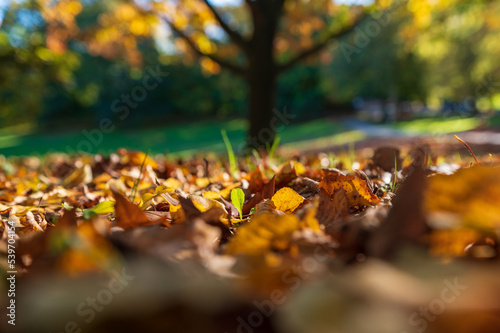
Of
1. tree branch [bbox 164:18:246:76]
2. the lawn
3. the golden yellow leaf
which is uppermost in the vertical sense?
tree branch [bbox 164:18:246:76]

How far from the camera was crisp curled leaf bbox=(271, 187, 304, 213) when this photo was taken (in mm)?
842

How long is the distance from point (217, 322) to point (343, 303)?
0.14 meters

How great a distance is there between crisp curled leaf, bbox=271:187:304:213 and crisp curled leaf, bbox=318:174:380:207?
7 cm

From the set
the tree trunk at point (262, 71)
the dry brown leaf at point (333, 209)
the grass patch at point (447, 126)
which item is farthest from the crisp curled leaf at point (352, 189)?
the grass patch at point (447, 126)

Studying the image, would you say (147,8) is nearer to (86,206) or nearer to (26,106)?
(86,206)

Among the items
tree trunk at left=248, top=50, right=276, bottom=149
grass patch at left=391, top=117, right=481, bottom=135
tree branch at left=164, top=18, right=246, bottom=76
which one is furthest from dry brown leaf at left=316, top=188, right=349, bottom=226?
grass patch at left=391, top=117, right=481, bottom=135

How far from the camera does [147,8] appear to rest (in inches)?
308

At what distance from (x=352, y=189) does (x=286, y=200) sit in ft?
0.47

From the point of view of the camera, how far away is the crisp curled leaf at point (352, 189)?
85 centimetres

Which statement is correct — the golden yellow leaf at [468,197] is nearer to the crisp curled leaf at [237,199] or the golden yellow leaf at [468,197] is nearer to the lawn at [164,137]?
the crisp curled leaf at [237,199]

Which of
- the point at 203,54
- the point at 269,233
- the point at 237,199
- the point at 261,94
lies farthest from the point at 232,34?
the point at 269,233

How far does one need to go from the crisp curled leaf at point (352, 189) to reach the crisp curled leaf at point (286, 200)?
0.07 m

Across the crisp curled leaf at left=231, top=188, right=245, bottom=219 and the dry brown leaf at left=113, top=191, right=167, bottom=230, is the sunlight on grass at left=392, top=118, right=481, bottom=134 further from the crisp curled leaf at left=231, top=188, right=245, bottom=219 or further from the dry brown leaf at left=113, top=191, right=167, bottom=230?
the dry brown leaf at left=113, top=191, right=167, bottom=230

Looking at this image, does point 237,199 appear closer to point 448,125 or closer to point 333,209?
point 333,209
